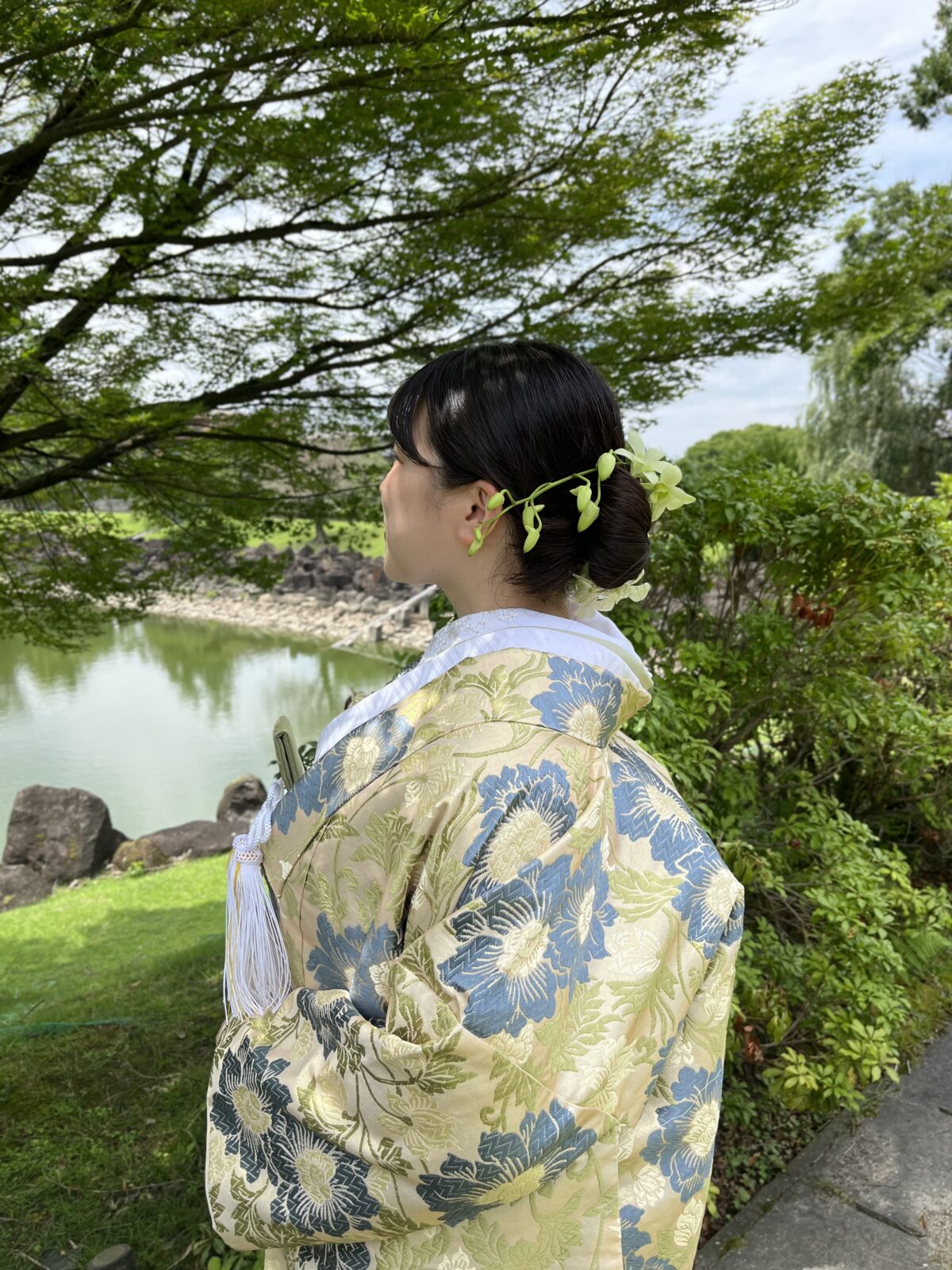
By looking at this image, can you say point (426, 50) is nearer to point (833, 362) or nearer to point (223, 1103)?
point (223, 1103)

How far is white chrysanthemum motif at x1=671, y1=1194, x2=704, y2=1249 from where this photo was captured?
1.16m

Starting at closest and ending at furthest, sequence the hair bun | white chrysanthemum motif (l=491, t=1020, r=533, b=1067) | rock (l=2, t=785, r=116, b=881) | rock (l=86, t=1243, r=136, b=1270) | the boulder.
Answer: white chrysanthemum motif (l=491, t=1020, r=533, b=1067) < the hair bun < rock (l=86, t=1243, r=136, b=1270) < rock (l=2, t=785, r=116, b=881) < the boulder

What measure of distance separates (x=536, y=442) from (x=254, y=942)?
750mm

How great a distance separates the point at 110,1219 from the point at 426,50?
142 inches

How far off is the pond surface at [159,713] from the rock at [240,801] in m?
0.97

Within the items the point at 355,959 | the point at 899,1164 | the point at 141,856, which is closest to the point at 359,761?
the point at 355,959

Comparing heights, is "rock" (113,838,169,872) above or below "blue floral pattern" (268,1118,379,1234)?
below

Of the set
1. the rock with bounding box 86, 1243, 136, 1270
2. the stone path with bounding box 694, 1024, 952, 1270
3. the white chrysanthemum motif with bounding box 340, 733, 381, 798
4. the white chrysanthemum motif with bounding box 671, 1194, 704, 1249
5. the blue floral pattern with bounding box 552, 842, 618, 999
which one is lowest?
the stone path with bounding box 694, 1024, 952, 1270

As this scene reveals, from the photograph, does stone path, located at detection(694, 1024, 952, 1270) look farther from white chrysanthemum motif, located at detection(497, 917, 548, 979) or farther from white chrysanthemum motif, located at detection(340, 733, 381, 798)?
white chrysanthemum motif, located at detection(340, 733, 381, 798)

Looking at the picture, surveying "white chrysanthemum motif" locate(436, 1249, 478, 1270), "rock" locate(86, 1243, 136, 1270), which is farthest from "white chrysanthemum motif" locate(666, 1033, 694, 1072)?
"rock" locate(86, 1243, 136, 1270)

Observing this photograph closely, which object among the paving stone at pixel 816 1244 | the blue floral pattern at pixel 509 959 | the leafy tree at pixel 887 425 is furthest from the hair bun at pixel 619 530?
the leafy tree at pixel 887 425

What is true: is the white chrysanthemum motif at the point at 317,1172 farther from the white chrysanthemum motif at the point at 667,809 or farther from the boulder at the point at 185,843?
the boulder at the point at 185,843

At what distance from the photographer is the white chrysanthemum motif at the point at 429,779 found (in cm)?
101

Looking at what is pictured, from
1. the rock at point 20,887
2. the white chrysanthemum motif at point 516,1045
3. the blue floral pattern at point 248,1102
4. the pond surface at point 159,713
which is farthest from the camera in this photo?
the pond surface at point 159,713
